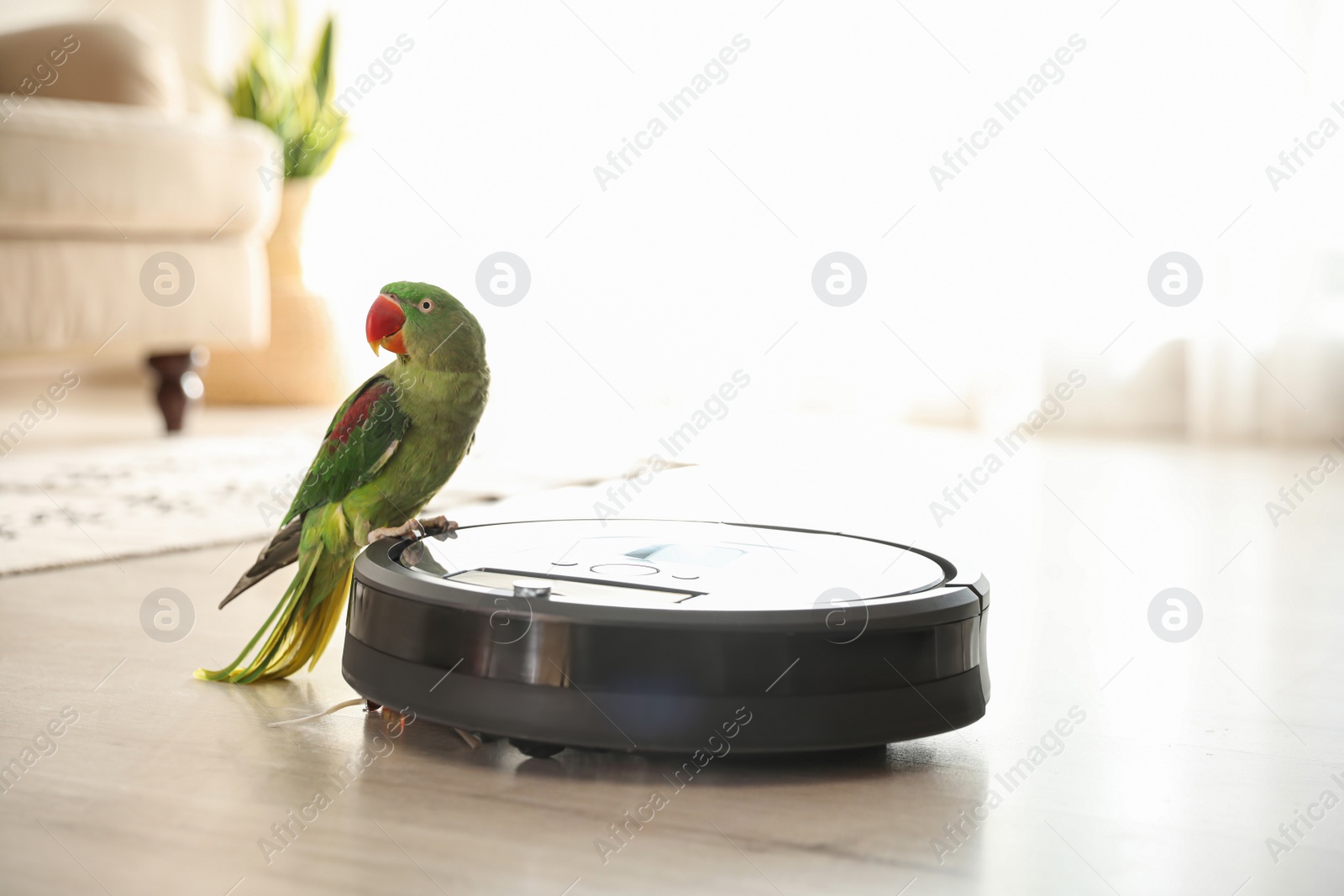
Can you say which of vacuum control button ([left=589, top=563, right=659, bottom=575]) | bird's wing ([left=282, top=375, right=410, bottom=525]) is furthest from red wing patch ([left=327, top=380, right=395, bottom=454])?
vacuum control button ([left=589, top=563, right=659, bottom=575])

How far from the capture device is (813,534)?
1132 millimetres

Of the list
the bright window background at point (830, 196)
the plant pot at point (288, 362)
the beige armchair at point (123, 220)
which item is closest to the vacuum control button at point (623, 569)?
the beige armchair at point (123, 220)

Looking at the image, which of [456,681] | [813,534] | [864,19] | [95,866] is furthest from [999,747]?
[864,19]

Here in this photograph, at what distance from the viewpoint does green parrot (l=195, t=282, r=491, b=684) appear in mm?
944

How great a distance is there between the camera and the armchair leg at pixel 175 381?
9.09ft

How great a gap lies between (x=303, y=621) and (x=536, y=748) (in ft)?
0.86

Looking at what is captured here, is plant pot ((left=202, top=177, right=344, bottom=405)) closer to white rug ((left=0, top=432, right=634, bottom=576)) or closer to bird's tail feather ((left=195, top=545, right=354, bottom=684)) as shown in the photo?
white rug ((left=0, top=432, right=634, bottom=576))

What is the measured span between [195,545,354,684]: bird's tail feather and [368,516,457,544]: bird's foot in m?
0.03

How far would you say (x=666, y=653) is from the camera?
813mm

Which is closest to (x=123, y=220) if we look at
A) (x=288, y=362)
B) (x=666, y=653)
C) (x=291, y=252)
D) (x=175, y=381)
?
(x=175, y=381)

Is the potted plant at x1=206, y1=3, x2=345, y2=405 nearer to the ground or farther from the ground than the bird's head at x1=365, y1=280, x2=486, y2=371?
nearer to the ground

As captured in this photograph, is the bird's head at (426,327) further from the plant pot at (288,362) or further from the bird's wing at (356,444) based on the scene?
the plant pot at (288,362)

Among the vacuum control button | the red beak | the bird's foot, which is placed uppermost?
the red beak

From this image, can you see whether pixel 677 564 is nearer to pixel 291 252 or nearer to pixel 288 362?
pixel 288 362
